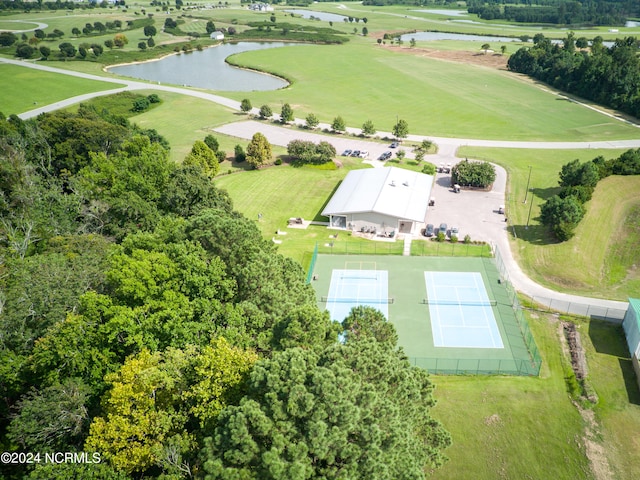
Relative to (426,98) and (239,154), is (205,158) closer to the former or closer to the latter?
(239,154)

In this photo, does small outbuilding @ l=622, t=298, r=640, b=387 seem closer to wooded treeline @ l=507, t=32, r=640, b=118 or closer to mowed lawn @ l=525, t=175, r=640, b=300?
mowed lawn @ l=525, t=175, r=640, b=300

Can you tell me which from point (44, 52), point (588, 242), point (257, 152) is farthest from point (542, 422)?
point (44, 52)

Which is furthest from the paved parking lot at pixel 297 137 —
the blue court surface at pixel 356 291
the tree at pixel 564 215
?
the blue court surface at pixel 356 291

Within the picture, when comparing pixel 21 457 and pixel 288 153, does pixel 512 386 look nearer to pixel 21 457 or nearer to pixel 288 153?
pixel 21 457

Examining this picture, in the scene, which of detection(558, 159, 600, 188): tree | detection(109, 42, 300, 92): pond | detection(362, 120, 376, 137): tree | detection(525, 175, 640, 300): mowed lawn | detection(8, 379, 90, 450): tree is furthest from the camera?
detection(109, 42, 300, 92): pond

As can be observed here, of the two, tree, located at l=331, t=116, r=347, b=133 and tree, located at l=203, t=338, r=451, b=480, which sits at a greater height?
tree, located at l=203, t=338, r=451, b=480

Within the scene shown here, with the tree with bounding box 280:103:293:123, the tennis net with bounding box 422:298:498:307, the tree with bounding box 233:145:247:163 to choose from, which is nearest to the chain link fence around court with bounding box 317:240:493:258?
the tennis net with bounding box 422:298:498:307

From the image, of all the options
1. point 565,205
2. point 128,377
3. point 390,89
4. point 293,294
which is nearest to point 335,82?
point 390,89
